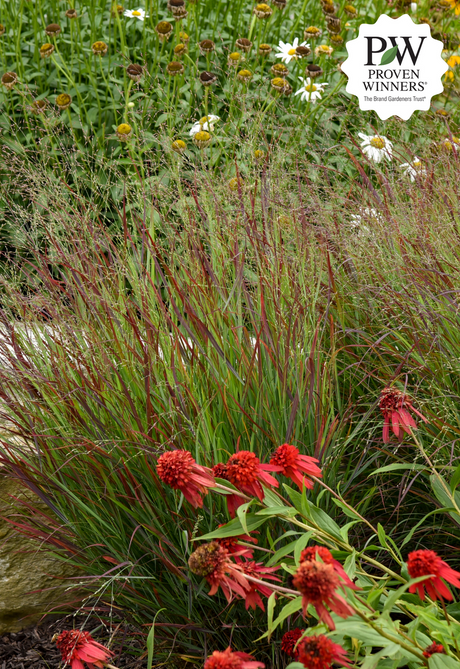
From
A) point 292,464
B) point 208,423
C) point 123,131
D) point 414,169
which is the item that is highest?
point 123,131

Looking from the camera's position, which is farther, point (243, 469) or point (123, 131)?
point (123, 131)

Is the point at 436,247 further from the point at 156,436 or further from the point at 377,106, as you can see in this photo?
the point at 377,106

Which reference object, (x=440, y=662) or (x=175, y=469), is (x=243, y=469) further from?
(x=440, y=662)

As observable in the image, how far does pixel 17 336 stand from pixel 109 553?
0.79 metres

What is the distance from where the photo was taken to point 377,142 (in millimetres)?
3086

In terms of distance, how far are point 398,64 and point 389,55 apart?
80 millimetres

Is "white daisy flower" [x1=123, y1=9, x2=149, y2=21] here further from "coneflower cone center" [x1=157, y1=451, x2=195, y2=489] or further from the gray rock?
"coneflower cone center" [x1=157, y1=451, x2=195, y2=489]

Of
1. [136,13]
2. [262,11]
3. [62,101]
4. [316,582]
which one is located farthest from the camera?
[136,13]

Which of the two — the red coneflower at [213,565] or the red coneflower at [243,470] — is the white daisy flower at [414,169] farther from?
the red coneflower at [213,565]

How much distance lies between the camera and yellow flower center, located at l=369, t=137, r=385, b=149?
10.0 ft

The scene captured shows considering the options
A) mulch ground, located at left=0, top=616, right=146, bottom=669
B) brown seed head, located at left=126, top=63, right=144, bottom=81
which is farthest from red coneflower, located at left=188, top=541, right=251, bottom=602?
brown seed head, located at left=126, top=63, right=144, bottom=81

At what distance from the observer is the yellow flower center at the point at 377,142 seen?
120 inches

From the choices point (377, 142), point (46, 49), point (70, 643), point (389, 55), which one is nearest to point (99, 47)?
point (46, 49)

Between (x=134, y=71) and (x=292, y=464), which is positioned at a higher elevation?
(x=134, y=71)
